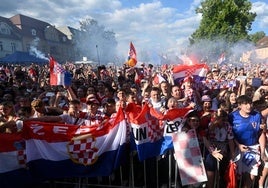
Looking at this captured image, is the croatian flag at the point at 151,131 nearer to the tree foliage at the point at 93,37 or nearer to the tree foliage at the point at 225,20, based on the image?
the tree foliage at the point at 225,20

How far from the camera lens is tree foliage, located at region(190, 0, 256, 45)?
155 ft

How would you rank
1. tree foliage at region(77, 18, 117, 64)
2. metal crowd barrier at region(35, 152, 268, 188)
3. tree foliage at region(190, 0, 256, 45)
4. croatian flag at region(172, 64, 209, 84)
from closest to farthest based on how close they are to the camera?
1. metal crowd barrier at region(35, 152, 268, 188)
2. croatian flag at region(172, 64, 209, 84)
3. tree foliage at region(190, 0, 256, 45)
4. tree foliage at region(77, 18, 117, 64)

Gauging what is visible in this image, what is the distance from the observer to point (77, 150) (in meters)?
4.93

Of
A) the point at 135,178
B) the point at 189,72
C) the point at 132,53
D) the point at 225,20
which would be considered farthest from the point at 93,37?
the point at 135,178

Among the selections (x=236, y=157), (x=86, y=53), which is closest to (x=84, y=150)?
(x=236, y=157)

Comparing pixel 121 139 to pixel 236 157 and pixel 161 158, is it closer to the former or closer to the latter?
pixel 161 158

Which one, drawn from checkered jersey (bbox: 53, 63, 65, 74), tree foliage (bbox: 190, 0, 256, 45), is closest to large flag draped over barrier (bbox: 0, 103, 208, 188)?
A: checkered jersey (bbox: 53, 63, 65, 74)

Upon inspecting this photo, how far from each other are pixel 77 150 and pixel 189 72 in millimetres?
5673

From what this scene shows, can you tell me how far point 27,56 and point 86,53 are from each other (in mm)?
63833

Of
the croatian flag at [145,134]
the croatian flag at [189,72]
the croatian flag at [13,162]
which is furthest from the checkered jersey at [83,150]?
the croatian flag at [189,72]

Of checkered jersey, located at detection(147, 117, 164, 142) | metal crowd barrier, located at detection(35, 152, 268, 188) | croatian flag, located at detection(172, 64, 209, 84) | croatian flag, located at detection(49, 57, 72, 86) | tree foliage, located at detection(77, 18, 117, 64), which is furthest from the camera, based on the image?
tree foliage, located at detection(77, 18, 117, 64)

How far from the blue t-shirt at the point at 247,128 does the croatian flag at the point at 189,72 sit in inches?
178

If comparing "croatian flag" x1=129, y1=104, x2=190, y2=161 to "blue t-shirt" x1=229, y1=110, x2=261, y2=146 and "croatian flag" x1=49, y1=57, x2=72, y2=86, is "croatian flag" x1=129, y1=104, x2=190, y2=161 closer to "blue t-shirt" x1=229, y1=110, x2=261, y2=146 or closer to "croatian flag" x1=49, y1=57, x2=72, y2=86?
"blue t-shirt" x1=229, y1=110, x2=261, y2=146

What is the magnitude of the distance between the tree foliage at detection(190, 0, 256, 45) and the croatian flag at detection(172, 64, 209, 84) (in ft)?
129
